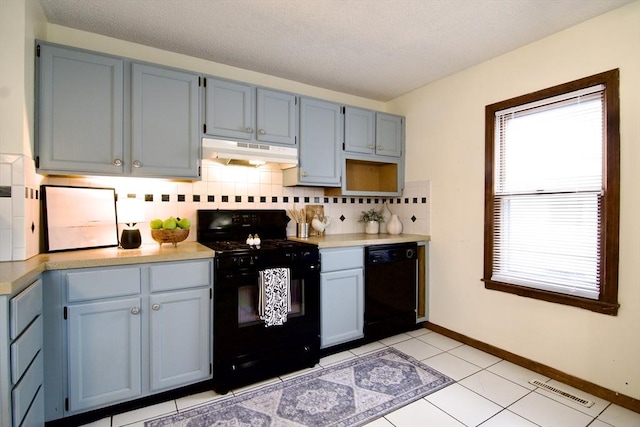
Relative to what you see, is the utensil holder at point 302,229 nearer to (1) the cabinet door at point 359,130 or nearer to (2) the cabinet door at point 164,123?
(1) the cabinet door at point 359,130

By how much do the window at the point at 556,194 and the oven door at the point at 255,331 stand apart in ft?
5.17

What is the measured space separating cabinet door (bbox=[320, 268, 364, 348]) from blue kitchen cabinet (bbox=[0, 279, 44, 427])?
1727 millimetres

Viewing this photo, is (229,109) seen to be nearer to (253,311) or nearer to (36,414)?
(253,311)

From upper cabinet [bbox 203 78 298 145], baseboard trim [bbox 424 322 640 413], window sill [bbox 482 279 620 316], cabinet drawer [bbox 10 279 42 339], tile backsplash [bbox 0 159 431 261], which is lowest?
baseboard trim [bbox 424 322 640 413]

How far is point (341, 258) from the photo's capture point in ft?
8.55

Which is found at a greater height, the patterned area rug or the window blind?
the window blind

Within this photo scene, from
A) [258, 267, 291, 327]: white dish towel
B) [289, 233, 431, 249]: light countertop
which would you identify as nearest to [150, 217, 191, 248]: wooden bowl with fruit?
[258, 267, 291, 327]: white dish towel

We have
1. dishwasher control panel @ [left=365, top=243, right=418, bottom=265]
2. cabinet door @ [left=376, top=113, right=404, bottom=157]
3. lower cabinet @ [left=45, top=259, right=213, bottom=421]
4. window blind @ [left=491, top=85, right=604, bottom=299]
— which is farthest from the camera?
cabinet door @ [left=376, top=113, right=404, bottom=157]

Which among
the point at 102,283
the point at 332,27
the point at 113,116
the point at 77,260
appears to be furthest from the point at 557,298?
the point at 113,116

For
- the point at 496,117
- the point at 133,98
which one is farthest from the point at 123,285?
the point at 496,117

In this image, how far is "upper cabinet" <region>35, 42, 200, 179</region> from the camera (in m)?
1.87

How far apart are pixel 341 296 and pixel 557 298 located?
1582mm

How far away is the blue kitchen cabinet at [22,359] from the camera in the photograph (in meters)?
1.18

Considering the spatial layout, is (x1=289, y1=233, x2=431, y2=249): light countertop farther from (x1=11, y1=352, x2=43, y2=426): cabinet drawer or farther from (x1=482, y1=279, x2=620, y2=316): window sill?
(x1=11, y1=352, x2=43, y2=426): cabinet drawer
